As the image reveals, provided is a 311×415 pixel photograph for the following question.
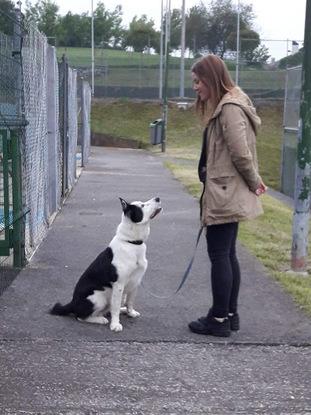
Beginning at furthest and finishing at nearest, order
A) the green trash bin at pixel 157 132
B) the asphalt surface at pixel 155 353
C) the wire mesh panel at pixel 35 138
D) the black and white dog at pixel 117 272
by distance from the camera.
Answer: the green trash bin at pixel 157 132, the wire mesh panel at pixel 35 138, the black and white dog at pixel 117 272, the asphalt surface at pixel 155 353

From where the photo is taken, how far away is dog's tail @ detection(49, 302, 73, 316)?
5336 mm

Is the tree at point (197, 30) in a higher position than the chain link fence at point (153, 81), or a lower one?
higher

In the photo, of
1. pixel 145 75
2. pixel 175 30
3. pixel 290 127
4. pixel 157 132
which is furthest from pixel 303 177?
pixel 175 30

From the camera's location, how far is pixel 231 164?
488cm

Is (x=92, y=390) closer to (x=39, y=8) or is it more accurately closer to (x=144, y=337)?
(x=144, y=337)

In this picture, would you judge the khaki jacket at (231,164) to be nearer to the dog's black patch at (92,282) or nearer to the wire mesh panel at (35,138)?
the dog's black patch at (92,282)

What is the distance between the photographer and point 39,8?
2815 inches

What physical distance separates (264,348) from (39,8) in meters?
71.1

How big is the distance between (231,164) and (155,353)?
1.38 metres

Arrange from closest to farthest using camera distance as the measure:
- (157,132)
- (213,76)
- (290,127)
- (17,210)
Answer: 1. (213,76)
2. (17,210)
3. (290,127)
4. (157,132)

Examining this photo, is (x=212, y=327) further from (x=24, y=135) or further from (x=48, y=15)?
(x=48, y=15)

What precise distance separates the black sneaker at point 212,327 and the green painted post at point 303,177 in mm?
2288

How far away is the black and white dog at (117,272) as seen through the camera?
5148 millimetres

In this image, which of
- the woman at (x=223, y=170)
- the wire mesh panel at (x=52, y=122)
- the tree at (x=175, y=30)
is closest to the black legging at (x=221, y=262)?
the woman at (x=223, y=170)
